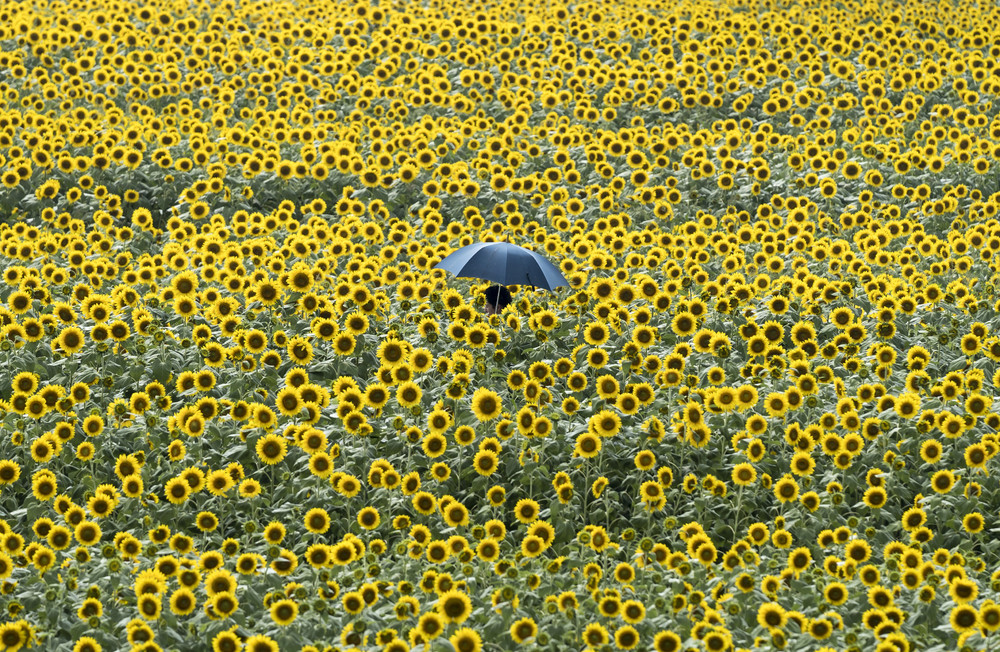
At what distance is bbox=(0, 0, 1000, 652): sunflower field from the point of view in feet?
21.8

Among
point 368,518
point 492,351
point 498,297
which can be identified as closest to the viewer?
point 368,518

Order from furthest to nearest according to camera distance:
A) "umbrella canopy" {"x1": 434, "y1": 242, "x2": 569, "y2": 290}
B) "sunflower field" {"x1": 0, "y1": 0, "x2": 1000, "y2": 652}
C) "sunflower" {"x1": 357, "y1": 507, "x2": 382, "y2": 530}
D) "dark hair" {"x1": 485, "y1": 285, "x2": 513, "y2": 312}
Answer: "dark hair" {"x1": 485, "y1": 285, "x2": 513, "y2": 312} < "umbrella canopy" {"x1": 434, "y1": 242, "x2": 569, "y2": 290} < "sunflower" {"x1": 357, "y1": 507, "x2": 382, "y2": 530} < "sunflower field" {"x1": 0, "y1": 0, "x2": 1000, "y2": 652}

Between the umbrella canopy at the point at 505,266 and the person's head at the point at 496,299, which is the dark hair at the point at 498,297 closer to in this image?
the person's head at the point at 496,299

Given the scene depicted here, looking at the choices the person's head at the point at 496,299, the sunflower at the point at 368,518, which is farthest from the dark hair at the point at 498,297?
the sunflower at the point at 368,518

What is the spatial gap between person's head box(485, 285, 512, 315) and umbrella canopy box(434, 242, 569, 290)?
38 cm

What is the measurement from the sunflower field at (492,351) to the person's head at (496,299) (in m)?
0.15

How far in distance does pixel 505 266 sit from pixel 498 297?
44cm

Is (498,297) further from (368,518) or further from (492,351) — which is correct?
(368,518)

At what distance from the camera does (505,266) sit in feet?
31.9

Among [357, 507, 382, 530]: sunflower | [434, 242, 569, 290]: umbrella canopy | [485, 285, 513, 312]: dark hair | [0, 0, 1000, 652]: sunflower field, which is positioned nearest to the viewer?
[0, 0, 1000, 652]: sunflower field

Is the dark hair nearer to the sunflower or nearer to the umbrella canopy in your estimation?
the umbrella canopy

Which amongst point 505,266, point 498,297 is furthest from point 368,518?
point 498,297

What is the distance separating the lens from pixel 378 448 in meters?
8.46

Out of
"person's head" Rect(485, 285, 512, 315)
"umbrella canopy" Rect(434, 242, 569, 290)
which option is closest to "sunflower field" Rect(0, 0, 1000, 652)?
"person's head" Rect(485, 285, 512, 315)
